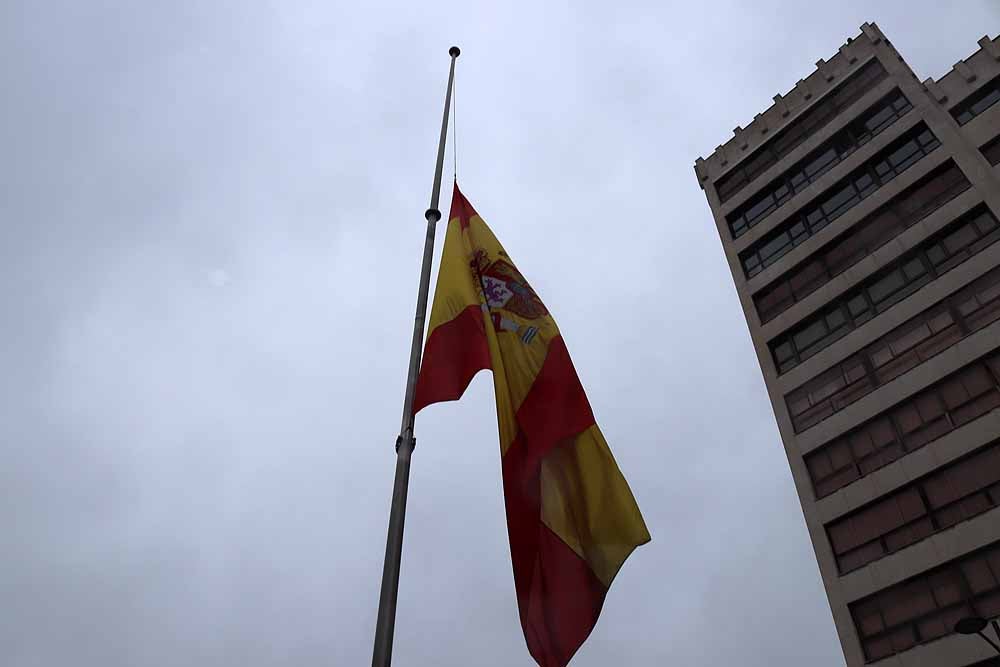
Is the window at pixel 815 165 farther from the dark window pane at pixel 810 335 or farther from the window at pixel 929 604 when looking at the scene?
the window at pixel 929 604

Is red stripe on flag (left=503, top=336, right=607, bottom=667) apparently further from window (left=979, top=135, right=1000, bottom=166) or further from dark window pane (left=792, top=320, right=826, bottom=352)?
window (left=979, top=135, right=1000, bottom=166)

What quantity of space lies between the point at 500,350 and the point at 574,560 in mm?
2487

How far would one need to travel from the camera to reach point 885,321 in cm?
2623

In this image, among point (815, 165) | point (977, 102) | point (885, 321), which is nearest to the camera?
point (885, 321)

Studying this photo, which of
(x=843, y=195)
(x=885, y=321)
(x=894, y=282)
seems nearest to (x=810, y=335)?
(x=885, y=321)

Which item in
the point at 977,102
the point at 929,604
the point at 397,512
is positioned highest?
the point at 977,102

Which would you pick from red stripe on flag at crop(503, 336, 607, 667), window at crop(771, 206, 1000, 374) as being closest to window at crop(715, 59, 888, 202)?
window at crop(771, 206, 1000, 374)

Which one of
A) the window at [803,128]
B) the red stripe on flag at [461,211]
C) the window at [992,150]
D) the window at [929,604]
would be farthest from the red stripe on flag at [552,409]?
the window at [803,128]

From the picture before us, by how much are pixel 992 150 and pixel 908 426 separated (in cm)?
1193

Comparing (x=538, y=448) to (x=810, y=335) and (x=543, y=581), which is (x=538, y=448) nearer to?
(x=543, y=581)

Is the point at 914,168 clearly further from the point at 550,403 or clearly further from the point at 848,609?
the point at 550,403

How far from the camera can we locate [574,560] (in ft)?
24.5

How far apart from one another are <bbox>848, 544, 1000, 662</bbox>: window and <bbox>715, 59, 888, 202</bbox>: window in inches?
770

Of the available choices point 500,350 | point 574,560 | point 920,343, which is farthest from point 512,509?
point 920,343
